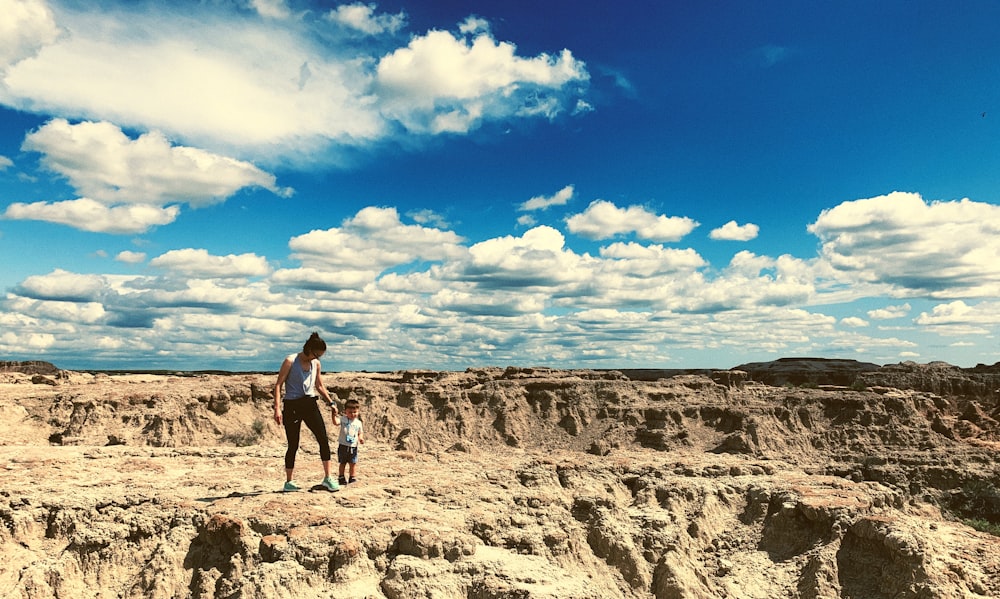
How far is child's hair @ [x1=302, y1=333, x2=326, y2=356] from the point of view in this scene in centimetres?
848

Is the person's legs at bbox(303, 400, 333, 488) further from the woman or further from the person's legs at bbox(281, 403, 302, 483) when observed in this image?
the person's legs at bbox(281, 403, 302, 483)

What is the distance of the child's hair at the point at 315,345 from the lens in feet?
27.8

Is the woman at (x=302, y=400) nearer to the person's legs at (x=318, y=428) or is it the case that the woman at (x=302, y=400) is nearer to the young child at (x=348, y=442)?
the person's legs at (x=318, y=428)

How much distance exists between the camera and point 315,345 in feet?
28.0

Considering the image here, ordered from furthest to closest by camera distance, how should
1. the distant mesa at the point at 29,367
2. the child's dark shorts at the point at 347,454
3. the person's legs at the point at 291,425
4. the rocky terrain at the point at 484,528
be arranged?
1. the distant mesa at the point at 29,367
2. the child's dark shorts at the point at 347,454
3. the person's legs at the point at 291,425
4. the rocky terrain at the point at 484,528

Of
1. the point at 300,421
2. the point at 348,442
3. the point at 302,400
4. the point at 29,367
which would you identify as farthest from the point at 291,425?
the point at 29,367

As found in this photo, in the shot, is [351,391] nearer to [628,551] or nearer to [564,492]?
[564,492]

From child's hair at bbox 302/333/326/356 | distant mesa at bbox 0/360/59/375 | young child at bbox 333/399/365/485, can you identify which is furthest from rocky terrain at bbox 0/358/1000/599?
distant mesa at bbox 0/360/59/375

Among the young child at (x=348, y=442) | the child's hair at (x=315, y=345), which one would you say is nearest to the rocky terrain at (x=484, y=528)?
the young child at (x=348, y=442)

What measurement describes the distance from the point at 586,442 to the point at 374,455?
51.8ft

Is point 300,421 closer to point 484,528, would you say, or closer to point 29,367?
point 484,528

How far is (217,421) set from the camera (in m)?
23.5

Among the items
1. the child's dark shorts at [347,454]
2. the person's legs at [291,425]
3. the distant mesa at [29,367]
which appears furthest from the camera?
the distant mesa at [29,367]

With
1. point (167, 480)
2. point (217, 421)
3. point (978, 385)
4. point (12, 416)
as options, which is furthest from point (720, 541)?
point (978, 385)
